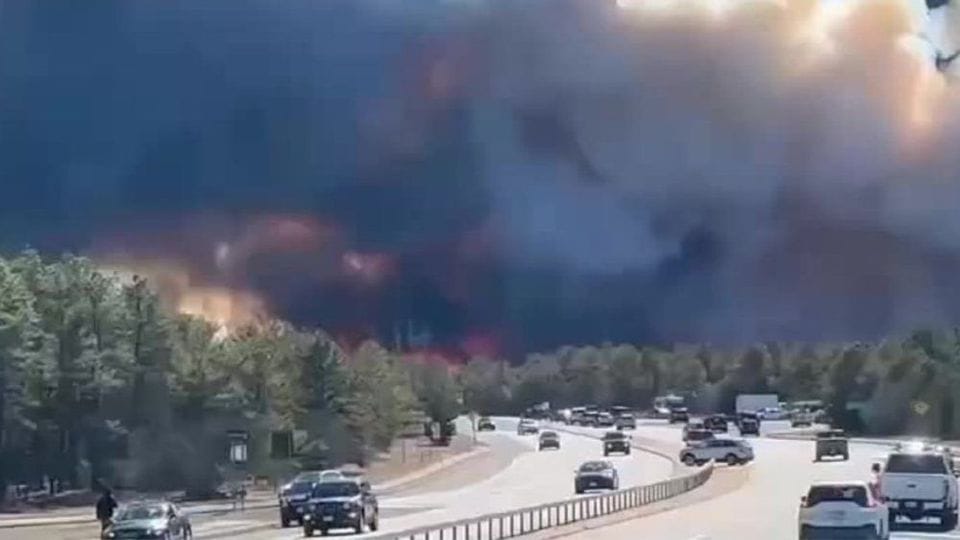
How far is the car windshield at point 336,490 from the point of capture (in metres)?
69.2

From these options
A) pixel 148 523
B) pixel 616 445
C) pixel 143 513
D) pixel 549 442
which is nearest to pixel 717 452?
pixel 616 445

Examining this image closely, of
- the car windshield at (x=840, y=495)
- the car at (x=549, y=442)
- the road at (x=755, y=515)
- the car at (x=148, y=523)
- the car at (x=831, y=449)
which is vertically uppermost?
the car at (x=549, y=442)

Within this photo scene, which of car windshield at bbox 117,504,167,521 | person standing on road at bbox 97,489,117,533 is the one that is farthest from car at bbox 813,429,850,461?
car windshield at bbox 117,504,167,521

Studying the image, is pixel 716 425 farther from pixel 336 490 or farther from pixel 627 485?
pixel 336 490

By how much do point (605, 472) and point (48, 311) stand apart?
3165cm

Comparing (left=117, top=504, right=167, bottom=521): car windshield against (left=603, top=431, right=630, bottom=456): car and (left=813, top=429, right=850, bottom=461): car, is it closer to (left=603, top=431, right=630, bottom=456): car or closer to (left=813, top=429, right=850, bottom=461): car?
(left=813, top=429, right=850, bottom=461): car

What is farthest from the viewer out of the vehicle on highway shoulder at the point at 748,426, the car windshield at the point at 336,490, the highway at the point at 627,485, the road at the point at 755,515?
the vehicle on highway shoulder at the point at 748,426

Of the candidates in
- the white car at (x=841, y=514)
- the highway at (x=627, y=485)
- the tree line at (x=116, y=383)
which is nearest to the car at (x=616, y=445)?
the highway at (x=627, y=485)

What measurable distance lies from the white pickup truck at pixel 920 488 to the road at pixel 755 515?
50 centimetres

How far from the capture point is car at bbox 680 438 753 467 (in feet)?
400

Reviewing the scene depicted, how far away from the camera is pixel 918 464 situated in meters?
60.5

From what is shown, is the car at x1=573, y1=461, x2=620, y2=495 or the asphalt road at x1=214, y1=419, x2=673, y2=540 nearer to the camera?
the asphalt road at x1=214, y1=419, x2=673, y2=540

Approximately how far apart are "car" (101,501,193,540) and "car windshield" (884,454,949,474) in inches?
806

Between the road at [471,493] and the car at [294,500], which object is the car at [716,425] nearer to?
the road at [471,493]
